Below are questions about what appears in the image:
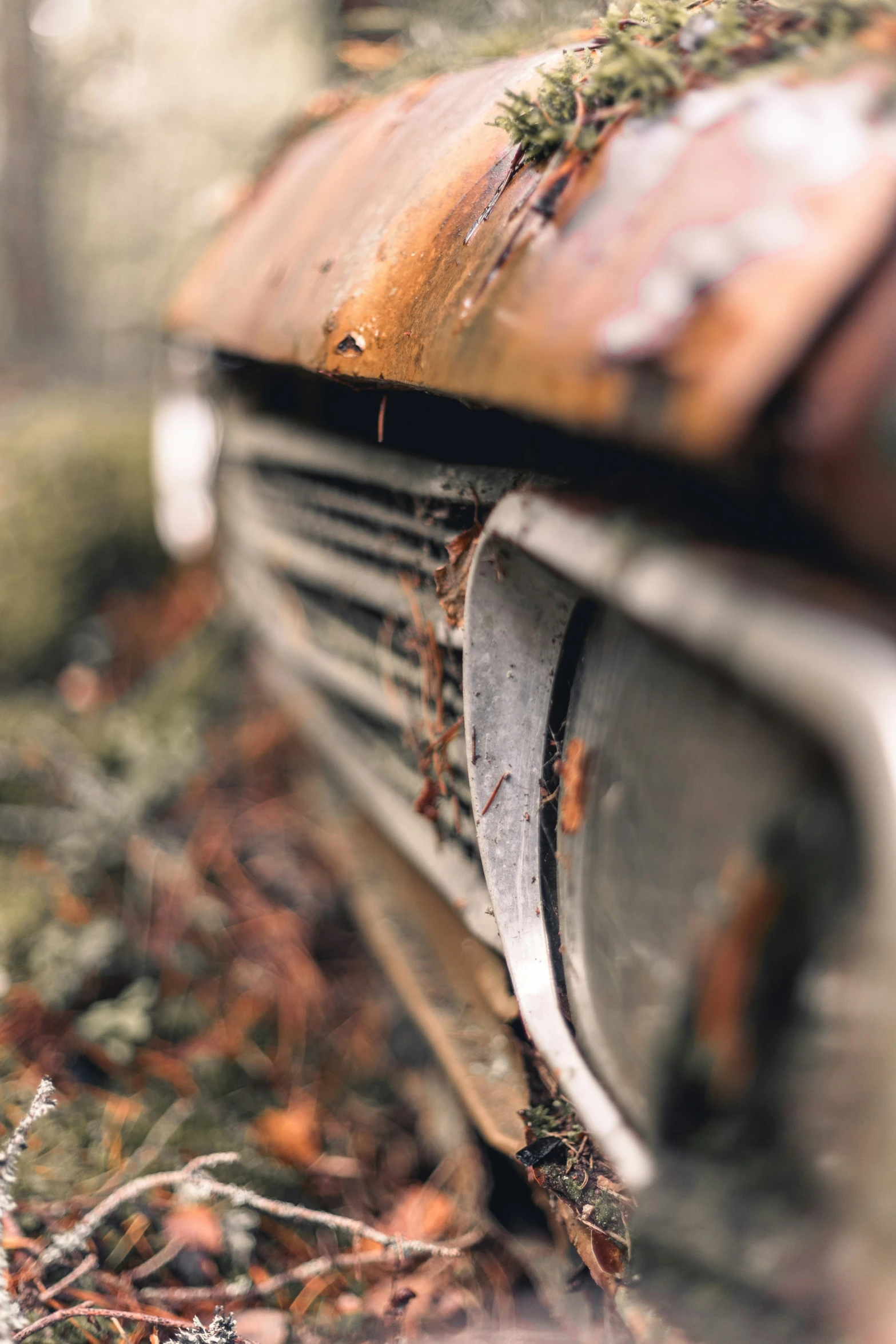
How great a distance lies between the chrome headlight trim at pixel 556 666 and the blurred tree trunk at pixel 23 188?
7072 millimetres

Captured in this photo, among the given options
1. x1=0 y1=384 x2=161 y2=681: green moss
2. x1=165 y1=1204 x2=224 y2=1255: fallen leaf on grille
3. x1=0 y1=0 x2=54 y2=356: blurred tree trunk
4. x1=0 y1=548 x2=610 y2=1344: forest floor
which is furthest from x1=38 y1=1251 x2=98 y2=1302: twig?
x1=0 y1=0 x2=54 y2=356: blurred tree trunk

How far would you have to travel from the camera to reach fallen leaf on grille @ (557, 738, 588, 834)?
103 centimetres

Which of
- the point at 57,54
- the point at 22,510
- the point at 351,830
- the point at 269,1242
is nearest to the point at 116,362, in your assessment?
the point at 57,54

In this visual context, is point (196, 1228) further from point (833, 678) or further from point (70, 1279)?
point (833, 678)

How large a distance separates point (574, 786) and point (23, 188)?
754 centimetres

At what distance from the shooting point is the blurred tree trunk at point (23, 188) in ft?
20.6

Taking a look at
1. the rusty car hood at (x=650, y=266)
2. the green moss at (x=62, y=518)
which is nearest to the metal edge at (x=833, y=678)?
A: the rusty car hood at (x=650, y=266)

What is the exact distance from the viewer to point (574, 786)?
41.1 inches

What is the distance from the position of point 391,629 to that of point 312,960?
38.4 inches

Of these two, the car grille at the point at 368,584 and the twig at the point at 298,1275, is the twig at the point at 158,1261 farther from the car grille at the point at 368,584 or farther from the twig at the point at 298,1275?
the car grille at the point at 368,584

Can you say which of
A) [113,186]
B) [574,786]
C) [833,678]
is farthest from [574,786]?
[113,186]

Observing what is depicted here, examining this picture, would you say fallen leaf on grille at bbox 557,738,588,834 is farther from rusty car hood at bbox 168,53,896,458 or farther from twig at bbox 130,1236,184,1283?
twig at bbox 130,1236,184,1283

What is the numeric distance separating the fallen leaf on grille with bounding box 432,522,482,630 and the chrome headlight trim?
12cm

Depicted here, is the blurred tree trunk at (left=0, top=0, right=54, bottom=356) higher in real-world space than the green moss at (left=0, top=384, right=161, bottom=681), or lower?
higher
